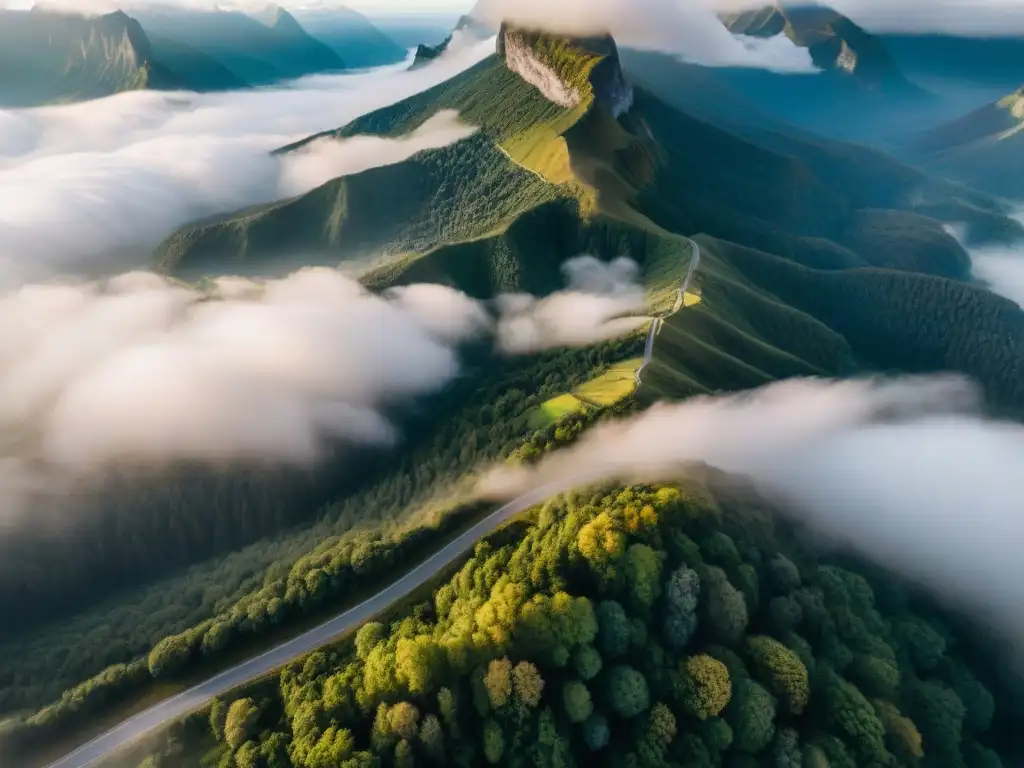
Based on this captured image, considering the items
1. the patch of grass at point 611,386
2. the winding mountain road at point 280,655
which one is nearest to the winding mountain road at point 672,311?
the patch of grass at point 611,386

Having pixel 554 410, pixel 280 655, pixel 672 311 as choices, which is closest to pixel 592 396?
pixel 554 410

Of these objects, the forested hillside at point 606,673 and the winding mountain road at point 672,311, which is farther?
the winding mountain road at point 672,311

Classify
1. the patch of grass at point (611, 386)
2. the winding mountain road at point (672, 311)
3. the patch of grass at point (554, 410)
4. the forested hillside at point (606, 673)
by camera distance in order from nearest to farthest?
the forested hillside at point (606, 673)
the patch of grass at point (611, 386)
the patch of grass at point (554, 410)
the winding mountain road at point (672, 311)

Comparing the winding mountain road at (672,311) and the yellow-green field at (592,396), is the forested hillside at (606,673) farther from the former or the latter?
the winding mountain road at (672,311)

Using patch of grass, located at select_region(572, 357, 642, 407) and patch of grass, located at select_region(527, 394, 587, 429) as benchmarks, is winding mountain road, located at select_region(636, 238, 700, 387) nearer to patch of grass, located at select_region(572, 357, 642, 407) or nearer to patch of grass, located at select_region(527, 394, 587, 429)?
patch of grass, located at select_region(572, 357, 642, 407)

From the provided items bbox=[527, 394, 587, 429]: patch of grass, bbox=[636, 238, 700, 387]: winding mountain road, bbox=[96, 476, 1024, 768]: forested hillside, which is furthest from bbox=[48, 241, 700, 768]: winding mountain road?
bbox=[636, 238, 700, 387]: winding mountain road
